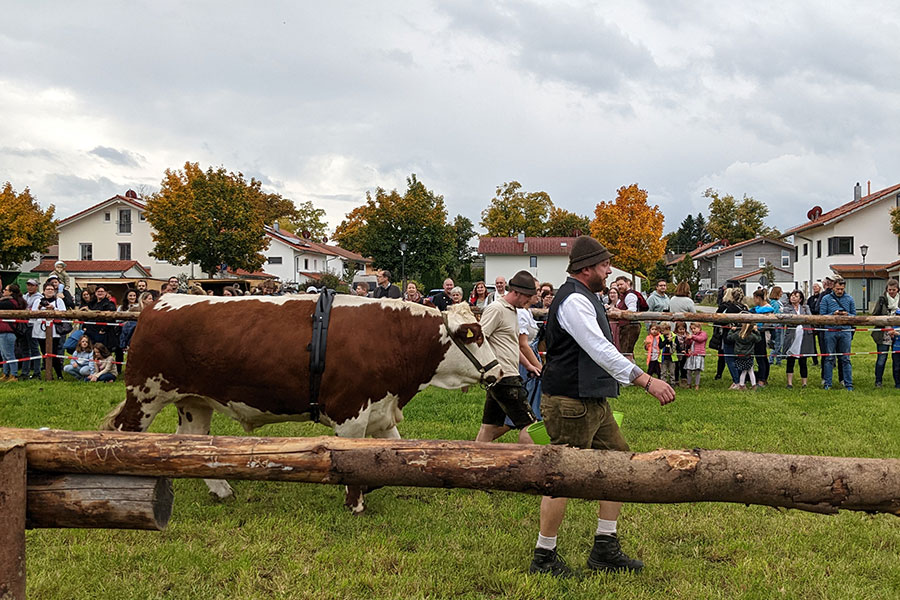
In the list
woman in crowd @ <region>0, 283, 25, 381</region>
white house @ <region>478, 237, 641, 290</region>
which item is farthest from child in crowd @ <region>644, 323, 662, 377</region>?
white house @ <region>478, 237, 641, 290</region>

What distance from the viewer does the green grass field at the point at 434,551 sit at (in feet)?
13.3

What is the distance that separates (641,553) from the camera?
4582 millimetres

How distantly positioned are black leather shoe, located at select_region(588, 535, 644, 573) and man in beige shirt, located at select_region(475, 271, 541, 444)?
1.91m

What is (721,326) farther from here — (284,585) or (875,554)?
(284,585)

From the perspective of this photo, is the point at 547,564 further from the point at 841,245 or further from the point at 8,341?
the point at 841,245

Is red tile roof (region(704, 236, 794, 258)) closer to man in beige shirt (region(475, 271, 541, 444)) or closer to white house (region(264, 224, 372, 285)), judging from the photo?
white house (region(264, 224, 372, 285))

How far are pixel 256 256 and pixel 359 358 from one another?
41.1m

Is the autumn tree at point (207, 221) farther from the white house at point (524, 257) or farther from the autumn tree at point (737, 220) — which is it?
the autumn tree at point (737, 220)

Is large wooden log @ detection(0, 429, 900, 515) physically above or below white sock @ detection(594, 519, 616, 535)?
above

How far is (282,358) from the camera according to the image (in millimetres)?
5301

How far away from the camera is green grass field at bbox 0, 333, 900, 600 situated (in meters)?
4.04

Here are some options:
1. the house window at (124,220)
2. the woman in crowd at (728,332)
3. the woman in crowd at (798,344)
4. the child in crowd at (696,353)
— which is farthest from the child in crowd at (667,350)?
the house window at (124,220)

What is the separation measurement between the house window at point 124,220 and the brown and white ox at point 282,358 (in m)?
53.1

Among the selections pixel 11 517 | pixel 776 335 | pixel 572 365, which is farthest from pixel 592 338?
pixel 776 335
